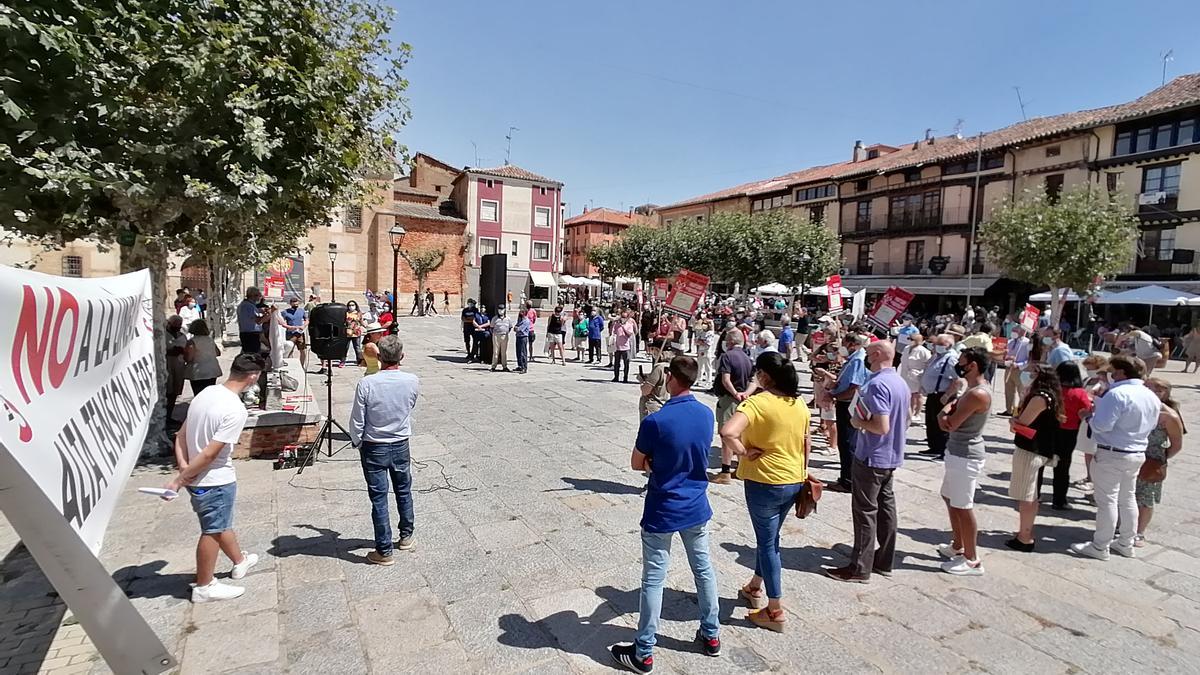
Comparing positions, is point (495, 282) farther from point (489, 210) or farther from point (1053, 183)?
point (489, 210)

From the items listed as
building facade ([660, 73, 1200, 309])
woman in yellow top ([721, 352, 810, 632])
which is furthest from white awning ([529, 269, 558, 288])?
woman in yellow top ([721, 352, 810, 632])

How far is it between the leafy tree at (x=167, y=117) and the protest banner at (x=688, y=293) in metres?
6.18

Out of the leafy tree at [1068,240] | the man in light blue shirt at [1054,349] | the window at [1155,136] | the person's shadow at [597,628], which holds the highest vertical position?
the window at [1155,136]

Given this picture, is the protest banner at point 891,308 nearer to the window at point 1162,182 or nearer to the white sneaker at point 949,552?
the white sneaker at point 949,552

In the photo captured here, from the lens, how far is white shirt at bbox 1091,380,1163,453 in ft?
14.6

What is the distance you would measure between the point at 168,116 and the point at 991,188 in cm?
3604

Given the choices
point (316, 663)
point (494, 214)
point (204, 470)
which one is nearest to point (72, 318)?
point (204, 470)

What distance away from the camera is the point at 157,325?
6.66m

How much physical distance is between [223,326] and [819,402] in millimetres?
16786

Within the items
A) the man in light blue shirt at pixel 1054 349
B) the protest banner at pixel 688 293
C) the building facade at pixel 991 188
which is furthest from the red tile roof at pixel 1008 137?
the protest banner at pixel 688 293

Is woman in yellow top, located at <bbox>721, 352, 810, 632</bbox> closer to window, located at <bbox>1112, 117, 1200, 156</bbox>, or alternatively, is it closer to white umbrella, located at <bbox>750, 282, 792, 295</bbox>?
white umbrella, located at <bbox>750, 282, 792, 295</bbox>

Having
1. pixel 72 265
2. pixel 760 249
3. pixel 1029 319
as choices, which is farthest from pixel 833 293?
pixel 72 265

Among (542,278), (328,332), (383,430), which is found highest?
(542,278)

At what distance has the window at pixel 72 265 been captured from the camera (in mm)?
25297
